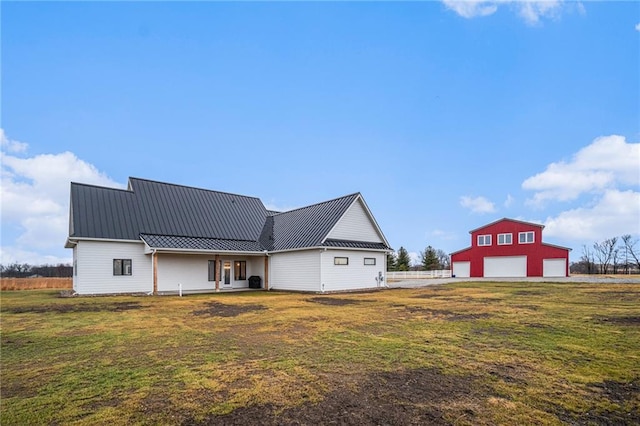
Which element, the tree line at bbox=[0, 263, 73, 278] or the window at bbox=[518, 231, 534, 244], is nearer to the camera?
the window at bbox=[518, 231, 534, 244]

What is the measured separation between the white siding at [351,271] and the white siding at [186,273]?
24.9 feet

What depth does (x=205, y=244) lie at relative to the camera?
75.5ft

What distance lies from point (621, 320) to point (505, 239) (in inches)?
1309

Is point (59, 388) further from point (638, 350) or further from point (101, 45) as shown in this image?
point (101, 45)

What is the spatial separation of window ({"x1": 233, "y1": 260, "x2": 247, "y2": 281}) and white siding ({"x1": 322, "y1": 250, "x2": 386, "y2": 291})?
7.60 meters

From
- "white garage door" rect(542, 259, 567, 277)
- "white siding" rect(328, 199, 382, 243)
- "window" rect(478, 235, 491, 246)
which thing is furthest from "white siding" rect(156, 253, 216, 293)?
"white garage door" rect(542, 259, 567, 277)

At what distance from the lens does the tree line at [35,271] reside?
47.1m

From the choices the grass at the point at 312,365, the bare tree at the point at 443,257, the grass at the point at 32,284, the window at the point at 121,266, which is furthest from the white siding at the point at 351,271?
the bare tree at the point at 443,257

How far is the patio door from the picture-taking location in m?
24.6

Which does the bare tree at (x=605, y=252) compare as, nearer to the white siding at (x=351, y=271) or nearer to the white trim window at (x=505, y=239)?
the white trim window at (x=505, y=239)

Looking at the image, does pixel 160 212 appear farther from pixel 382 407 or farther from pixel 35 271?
pixel 35 271

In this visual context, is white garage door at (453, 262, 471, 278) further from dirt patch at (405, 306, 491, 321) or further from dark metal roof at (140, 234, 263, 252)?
dirt patch at (405, 306, 491, 321)

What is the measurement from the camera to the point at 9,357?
6359 millimetres

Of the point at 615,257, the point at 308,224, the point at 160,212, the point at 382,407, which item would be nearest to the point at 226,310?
the point at 382,407
